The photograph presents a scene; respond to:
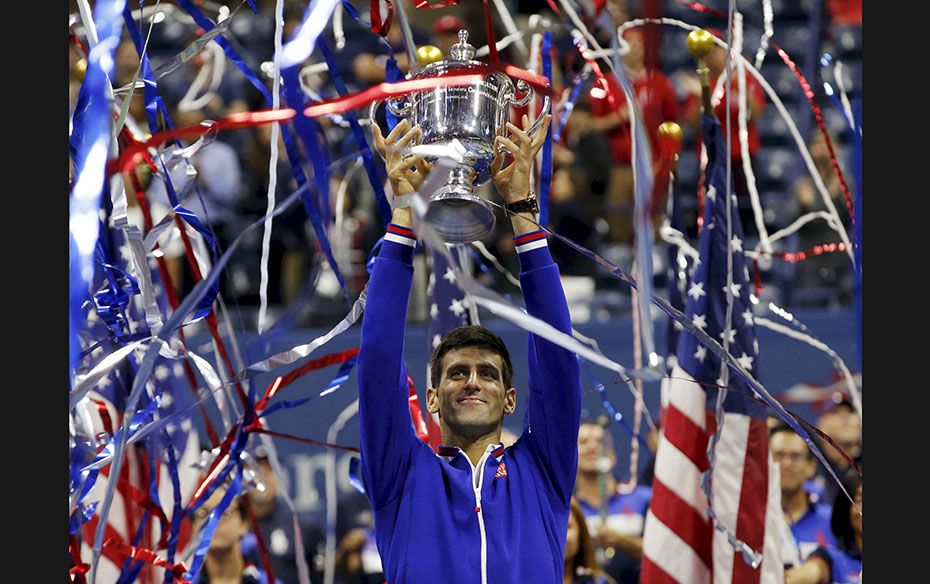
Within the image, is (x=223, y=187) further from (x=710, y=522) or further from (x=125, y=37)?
(x=710, y=522)

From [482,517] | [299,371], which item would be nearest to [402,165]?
[482,517]

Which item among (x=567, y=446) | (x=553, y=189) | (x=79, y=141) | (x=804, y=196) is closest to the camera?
(x=79, y=141)

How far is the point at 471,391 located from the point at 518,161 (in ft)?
1.37

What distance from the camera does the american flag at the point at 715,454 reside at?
371 centimetres

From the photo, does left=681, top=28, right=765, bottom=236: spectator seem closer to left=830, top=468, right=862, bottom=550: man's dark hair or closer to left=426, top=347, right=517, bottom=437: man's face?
left=830, top=468, right=862, bottom=550: man's dark hair

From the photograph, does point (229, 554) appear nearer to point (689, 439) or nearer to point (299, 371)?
point (689, 439)

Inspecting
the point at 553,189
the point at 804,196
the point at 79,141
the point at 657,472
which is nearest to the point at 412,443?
the point at 79,141

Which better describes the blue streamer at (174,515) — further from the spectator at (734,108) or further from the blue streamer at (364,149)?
the spectator at (734,108)

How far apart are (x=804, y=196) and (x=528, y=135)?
4.17 m

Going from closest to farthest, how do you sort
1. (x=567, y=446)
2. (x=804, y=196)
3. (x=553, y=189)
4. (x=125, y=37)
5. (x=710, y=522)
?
(x=567, y=446) < (x=710, y=522) < (x=125, y=37) < (x=553, y=189) < (x=804, y=196)

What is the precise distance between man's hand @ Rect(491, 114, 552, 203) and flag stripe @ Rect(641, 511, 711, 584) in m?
1.74

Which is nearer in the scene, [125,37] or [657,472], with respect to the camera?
[657,472]

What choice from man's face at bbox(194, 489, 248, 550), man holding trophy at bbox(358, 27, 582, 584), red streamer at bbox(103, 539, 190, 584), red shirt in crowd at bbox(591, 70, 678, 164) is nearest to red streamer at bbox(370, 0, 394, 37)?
man holding trophy at bbox(358, 27, 582, 584)

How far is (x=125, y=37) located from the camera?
16.5 feet
